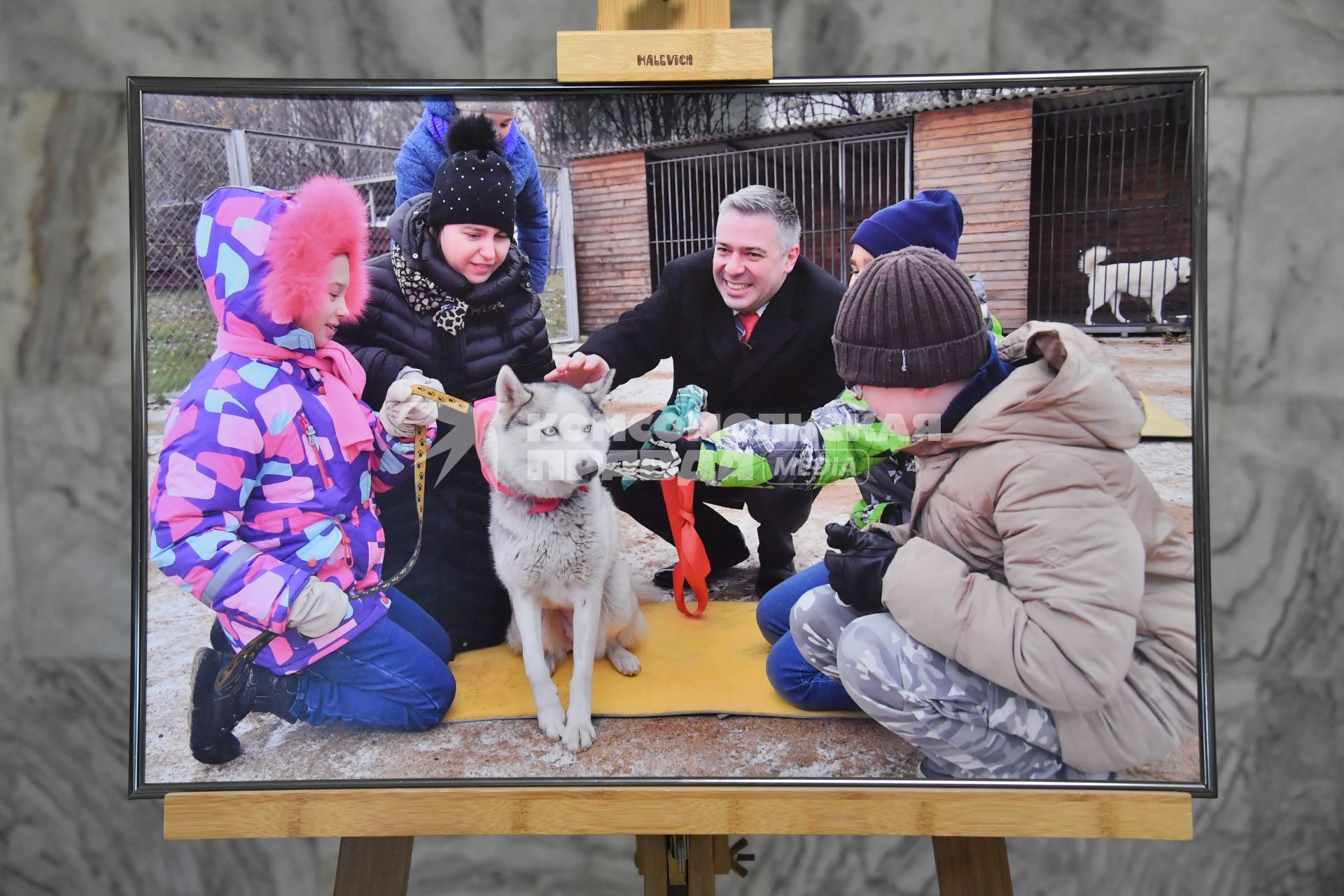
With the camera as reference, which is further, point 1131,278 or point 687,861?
point 687,861

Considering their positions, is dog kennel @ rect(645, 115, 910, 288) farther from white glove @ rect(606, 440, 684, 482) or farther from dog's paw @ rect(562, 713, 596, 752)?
dog's paw @ rect(562, 713, 596, 752)

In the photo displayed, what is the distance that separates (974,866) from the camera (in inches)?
79.9

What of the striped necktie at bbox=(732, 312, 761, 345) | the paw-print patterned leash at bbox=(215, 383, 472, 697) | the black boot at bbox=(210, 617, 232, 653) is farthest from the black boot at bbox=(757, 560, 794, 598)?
the black boot at bbox=(210, 617, 232, 653)

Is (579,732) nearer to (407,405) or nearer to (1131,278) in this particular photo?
(407,405)

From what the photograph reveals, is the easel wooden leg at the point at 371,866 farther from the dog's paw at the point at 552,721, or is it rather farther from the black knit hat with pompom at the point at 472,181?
the black knit hat with pompom at the point at 472,181

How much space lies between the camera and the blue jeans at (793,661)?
1934 mm

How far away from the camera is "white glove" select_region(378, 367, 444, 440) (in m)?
1.94

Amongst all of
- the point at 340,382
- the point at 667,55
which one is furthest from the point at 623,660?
the point at 667,55

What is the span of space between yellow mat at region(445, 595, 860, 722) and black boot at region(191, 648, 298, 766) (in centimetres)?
38

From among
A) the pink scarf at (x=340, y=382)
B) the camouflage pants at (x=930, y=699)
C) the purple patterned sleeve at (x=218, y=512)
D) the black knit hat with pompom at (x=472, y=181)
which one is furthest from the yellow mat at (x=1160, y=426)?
the purple patterned sleeve at (x=218, y=512)

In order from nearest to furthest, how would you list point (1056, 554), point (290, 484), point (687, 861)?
point (1056, 554), point (290, 484), point (687, 861)

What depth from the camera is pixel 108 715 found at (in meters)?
2.56

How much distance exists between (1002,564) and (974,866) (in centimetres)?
79

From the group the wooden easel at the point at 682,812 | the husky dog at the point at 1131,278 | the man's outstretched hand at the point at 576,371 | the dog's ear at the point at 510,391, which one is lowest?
the wooden easel at the point at 682,812
